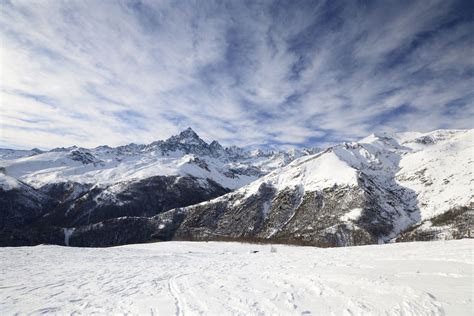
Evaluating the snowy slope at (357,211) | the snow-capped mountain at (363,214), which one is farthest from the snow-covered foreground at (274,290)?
the snowy slope at (357,211)

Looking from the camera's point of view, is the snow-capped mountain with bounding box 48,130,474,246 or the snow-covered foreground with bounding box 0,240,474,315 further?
the snow-capped mountain with bounding box 48,130,474,246

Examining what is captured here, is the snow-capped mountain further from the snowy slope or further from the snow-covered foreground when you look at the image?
the snow-covered foreground

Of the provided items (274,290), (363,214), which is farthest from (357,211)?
(274,290)

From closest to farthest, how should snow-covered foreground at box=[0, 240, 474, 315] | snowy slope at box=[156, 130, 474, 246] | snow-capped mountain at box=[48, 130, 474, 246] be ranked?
1. snow-covered foreground at box=[0, 240, 474, 315]
2. snow-capped mountain at box=[48, 130, 474, 246]
3. snowy slope at box=[156, 130, 474, 246]

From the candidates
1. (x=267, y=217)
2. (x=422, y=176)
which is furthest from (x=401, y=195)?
(x=267, y=217)

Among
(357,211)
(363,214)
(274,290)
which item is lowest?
(274,290)

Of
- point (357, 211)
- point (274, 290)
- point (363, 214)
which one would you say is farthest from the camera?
point (357, 211)

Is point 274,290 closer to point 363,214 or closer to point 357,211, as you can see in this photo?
point 363,214

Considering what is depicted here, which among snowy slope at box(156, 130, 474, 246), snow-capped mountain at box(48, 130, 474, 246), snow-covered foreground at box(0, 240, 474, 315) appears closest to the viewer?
snow-covered foreground at box(0, 240, 474, 315)

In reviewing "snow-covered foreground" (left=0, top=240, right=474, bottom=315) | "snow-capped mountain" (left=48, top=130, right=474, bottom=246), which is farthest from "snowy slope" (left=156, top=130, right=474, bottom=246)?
"snow-covered foreground" (left=0, top=240, right=474, bottom=315)

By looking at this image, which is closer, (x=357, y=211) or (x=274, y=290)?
(x=274, y=290)

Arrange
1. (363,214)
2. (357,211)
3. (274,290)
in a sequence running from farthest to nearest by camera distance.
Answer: (357,211) → (363,214) → (274,290)

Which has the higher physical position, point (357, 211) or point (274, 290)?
point (357, 211)

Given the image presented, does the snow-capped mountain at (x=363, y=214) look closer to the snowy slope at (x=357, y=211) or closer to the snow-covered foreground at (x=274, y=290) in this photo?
the snowy slope at (x=357, y=211)
